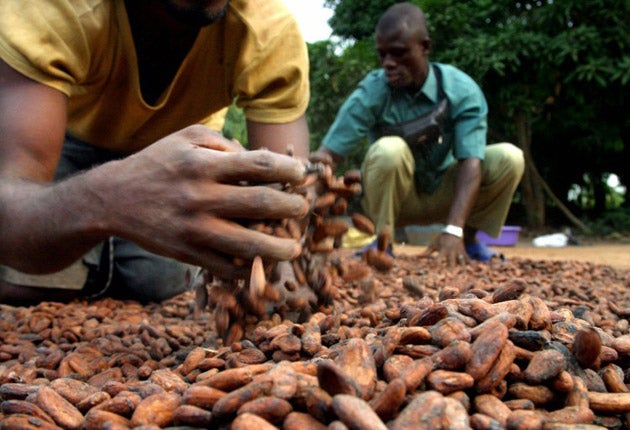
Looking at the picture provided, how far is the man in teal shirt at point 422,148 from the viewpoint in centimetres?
401

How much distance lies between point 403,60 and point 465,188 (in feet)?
2.90

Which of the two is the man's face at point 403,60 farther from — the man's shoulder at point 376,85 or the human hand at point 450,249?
the human hand at point 450,249

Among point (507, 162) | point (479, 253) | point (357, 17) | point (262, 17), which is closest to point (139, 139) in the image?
point (262, 17)

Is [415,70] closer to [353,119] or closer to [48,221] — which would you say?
[353,119]

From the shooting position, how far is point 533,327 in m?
1.16

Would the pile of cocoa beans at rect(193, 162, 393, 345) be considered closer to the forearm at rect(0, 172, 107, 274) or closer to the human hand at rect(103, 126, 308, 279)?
the human hand at rect(103, 126, 308, 279)

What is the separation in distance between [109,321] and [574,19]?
21.4ft

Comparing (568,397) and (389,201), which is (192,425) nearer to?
(568,397)

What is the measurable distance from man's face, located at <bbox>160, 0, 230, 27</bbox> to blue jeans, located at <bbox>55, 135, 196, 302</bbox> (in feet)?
3.07

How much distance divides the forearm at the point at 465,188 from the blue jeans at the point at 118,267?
5.61 ft

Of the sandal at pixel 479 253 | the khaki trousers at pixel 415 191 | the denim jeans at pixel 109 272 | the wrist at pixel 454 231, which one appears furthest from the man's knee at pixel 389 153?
the denim jeans at pixel 109 272

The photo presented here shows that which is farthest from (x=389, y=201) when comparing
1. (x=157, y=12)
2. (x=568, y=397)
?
(x=568, y=397)

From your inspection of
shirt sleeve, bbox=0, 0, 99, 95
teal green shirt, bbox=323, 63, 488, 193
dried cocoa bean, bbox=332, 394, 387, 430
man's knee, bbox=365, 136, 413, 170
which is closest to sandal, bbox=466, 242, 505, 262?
teal green shirt, bbox=323, 63, 488, 193

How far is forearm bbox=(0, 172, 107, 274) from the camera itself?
1.48 metres
